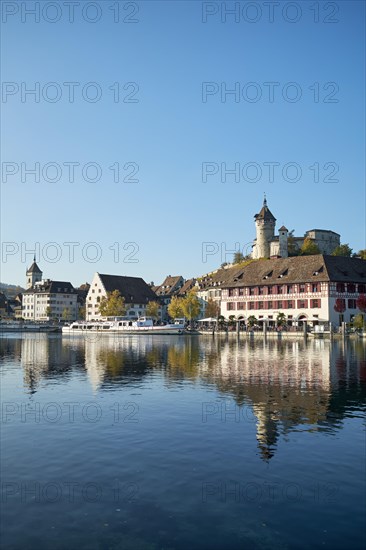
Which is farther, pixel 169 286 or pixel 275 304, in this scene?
pixel 169 286

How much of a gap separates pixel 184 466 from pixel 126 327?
10872cm

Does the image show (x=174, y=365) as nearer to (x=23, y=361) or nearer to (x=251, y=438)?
(x=23, y=361)

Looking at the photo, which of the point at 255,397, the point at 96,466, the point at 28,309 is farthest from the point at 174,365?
the point at 28,309

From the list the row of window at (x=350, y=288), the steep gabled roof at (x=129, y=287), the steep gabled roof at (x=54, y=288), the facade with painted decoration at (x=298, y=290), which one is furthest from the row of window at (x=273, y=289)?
the steep gabled roof at (x=54, y=288)

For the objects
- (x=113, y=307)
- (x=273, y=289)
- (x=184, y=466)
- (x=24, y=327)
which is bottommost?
(x=24, y=327)

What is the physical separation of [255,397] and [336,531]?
14550 millimetres

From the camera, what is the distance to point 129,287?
164 metres

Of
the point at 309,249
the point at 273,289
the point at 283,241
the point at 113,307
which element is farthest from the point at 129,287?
the point at 273,289

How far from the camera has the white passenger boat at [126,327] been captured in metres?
112

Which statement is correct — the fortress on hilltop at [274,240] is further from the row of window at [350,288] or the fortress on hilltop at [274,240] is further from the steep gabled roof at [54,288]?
the steep gabled roof at [54,288]

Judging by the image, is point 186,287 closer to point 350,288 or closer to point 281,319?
point 281,319

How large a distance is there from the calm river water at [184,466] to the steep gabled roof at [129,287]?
13013 cm

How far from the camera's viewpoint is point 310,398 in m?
24.9

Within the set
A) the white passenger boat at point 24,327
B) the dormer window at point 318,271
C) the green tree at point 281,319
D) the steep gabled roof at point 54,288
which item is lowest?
the white passenger boat at point 24,327
